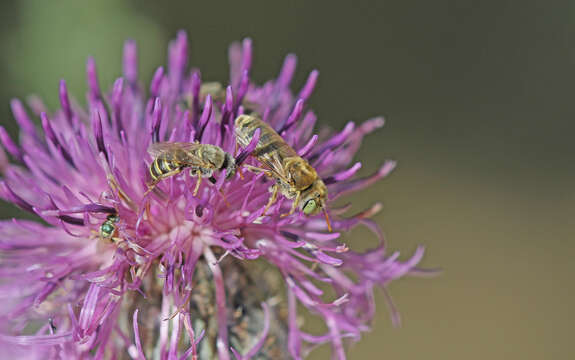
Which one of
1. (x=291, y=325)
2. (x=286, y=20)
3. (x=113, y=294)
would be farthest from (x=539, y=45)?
(x=113, y=294)

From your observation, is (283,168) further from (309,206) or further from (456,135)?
(456,135)

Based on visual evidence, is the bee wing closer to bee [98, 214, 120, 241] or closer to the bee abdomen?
the bee abdomen

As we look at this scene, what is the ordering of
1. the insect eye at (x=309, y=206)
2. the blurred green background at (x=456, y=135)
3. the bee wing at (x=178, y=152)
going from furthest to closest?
1. the blurred green background at (x=456, y=135)
2. the insect eye at (x=309, y=206)
3. the bee wing at (x=178, y=152)

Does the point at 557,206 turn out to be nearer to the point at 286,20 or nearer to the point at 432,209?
the point at 432,209

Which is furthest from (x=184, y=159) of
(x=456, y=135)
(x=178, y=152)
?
(x=456, y=135)

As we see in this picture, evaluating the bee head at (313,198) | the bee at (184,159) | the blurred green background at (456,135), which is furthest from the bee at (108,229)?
the blurred green background at (456,135)

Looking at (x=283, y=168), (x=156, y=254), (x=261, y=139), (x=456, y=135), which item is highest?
(x=456, y=135)

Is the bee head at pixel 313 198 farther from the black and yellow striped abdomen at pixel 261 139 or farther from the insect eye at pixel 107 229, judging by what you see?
the insect eye at pixel 107 229
